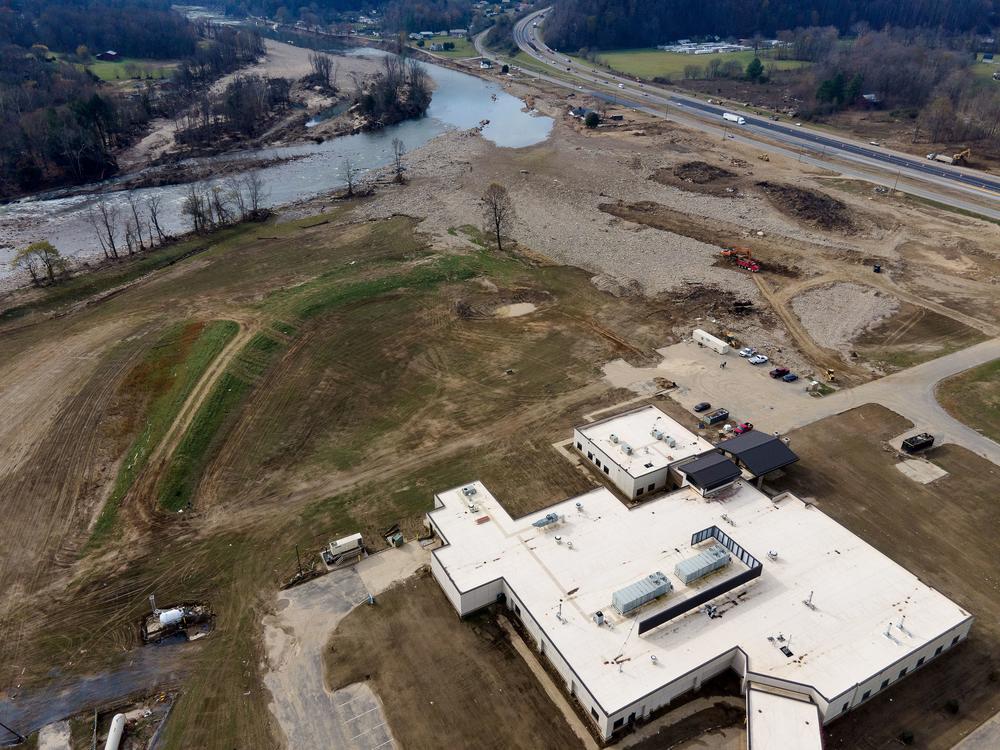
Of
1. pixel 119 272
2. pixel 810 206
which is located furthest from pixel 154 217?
pixel 810 206

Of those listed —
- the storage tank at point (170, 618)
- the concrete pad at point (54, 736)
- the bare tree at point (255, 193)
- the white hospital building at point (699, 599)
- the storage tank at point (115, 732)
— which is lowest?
the concrete pad at point (54, 736)

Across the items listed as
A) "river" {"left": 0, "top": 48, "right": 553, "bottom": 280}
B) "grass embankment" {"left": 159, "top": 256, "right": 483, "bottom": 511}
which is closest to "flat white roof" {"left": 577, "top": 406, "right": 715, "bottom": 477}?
"grass embankment" {"left": 159, "top": 256, "right": 483, "bottom": 511}

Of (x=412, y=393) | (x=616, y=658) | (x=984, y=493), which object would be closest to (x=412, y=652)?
(x=616, y=658)

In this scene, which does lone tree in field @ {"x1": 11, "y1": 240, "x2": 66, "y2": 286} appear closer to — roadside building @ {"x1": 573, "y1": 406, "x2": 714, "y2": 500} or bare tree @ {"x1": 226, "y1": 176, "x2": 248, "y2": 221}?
bare tree @ {"x1": 226, "y1": 176, "x2": 248, "y2": 221}

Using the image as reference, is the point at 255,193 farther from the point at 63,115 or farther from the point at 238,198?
the point at 63,115

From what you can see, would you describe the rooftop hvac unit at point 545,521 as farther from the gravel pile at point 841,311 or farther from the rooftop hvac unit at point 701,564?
the gravel pile at point 841,311

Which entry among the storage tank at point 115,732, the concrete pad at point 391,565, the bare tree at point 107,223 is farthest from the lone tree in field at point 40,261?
the storage tank at point 115,732
